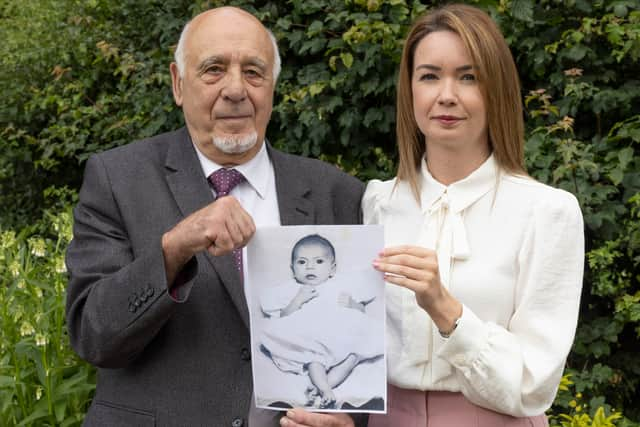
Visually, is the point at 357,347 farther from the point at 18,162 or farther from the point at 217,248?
the point at 18,162

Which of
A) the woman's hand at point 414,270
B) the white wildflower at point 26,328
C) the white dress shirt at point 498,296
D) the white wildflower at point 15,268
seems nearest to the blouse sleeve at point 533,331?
the white dress shirt at point 498,296

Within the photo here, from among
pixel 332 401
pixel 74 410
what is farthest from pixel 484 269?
pixel 74 410

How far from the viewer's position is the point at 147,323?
99.1 inches

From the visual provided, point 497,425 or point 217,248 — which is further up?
point 217,248

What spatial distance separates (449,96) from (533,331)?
796mm

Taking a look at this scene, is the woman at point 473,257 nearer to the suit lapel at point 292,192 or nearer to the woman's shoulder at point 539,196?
the woman's shoulder at point 539,196

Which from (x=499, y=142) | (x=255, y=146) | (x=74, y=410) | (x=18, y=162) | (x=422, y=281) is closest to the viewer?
(x=422, y=281)

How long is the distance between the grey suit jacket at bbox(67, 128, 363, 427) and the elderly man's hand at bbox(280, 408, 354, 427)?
19 cm

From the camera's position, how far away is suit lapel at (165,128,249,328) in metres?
2.75

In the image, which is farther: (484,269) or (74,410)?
(74,410)

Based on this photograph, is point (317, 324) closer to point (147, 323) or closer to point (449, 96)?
point (147, 323)

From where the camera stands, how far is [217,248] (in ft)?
7.98

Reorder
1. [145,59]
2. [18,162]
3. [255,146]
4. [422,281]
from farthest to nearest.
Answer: [18,162]
[145,59]
[255,146]
[422,281]

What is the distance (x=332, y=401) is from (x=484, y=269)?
0.64m
